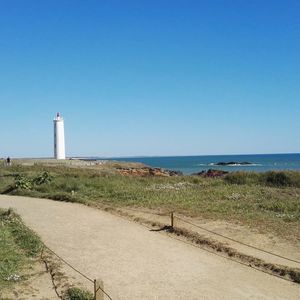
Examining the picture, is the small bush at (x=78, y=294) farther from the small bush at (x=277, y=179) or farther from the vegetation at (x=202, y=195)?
the small bush at (x=277, y=179)

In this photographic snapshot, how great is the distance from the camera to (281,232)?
1566 centimetres

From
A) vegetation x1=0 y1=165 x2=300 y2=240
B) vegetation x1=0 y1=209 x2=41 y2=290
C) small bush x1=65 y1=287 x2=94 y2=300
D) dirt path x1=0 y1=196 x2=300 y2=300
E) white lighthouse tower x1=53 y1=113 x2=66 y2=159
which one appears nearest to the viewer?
small bush x1=65 y1=287 x2=94 y2=300

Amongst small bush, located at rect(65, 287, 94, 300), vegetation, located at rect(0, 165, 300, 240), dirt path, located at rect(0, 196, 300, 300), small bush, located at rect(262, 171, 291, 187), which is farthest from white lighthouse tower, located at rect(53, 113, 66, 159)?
small bush, located at rect(65, 287, 94, 300)

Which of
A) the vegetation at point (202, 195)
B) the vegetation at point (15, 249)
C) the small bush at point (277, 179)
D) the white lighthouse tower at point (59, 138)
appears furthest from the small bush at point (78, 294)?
the white lighthouse tower at point (59, 138)

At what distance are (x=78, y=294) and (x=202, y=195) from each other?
1618 cm

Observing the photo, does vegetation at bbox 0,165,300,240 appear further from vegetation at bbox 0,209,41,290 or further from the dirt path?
vegetation at bbox 0,209,41,290

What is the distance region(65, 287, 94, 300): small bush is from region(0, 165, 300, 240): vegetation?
7.61 m

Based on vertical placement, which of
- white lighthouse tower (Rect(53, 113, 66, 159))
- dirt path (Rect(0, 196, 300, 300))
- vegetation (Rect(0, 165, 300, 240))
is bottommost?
dirt path (Rect(0, 196, 300, 300))

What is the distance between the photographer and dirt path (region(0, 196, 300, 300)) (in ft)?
33.4

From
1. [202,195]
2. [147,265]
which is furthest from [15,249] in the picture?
[202,195]

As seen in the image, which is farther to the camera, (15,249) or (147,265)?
(15,249)

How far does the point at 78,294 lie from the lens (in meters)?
9.50

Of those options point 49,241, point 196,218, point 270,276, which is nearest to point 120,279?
point 270,276

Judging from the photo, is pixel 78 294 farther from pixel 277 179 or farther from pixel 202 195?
pixel 277 179
